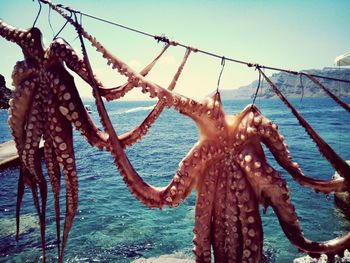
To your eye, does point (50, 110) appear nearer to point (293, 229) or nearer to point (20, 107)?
point (20, 107)

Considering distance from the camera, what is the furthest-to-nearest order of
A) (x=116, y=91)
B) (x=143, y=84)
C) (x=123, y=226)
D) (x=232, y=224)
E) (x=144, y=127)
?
1. (x=123, y=226)
2. (x=144, y=127)
3. (x=116, y=91)
4. (x=232, y=224)
5. (x=143, y=84)

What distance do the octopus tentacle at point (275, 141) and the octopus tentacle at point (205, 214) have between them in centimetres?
70

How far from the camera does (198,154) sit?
393 cm

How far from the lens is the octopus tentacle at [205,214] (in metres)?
3.93

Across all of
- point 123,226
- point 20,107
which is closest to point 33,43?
point 20,107

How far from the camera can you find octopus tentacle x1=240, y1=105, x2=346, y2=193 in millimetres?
3822

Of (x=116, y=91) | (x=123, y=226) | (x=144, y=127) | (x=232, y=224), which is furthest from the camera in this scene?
(x=123, y=226)

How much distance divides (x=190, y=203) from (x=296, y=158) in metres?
14.8

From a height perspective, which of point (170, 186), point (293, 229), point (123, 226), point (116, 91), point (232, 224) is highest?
point (116, 91)

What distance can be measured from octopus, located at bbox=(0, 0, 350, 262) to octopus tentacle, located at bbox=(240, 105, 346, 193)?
0.01 m

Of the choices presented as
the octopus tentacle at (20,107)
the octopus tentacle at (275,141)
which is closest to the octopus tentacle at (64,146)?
the octopus tentacle at (20,107)

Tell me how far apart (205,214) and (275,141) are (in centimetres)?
131

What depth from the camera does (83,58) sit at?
374cm

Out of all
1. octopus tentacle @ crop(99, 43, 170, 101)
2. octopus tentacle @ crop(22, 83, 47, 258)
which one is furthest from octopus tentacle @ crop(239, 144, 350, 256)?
octopus tentacle @ crop(22, 83, 47, 258)
